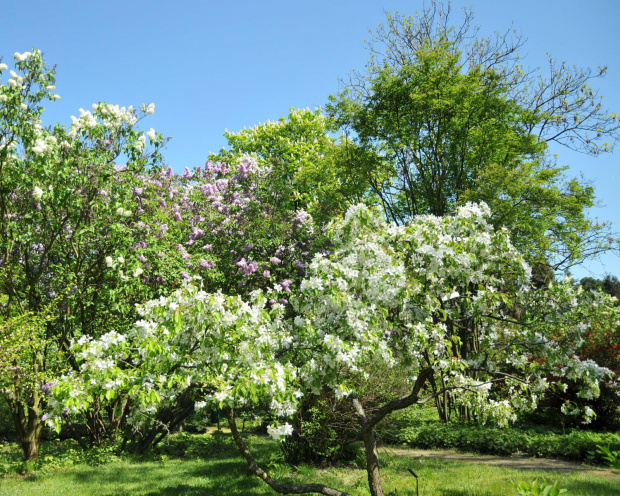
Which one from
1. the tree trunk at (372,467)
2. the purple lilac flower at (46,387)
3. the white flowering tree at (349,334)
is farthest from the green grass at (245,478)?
the white flowering tree at (349,334)

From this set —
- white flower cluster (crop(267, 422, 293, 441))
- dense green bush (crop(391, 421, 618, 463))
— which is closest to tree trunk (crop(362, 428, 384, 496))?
white flower cluster (crop(267, 422, 293, 441))

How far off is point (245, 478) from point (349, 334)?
5.20 meters

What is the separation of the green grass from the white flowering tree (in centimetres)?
195

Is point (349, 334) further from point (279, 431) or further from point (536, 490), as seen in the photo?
point (536, 490)

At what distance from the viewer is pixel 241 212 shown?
49.6 feet

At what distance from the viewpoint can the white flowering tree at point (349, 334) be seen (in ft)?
16.5

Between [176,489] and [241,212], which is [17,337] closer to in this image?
[176,489]

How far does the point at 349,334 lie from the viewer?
6098mm

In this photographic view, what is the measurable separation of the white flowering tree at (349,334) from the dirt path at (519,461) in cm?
336

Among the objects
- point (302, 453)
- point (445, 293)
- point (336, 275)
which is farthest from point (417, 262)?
point (302, 453)

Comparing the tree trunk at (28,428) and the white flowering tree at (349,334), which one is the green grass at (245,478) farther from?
the white flowering tree at (349,334)

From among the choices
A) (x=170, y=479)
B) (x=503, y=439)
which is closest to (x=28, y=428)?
(x=170, y=479)

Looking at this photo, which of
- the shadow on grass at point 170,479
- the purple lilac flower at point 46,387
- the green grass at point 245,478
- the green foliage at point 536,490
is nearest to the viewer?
the green foliage at point 536,490

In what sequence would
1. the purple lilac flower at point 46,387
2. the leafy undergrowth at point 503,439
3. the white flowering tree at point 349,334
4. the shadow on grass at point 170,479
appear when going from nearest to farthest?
1. the white flowering tree at point 349,334
2. the shadow on grass at point 170,479
3. the purple lilac flower at point 46,387
4. the leafy undergrowth at point 503,439
